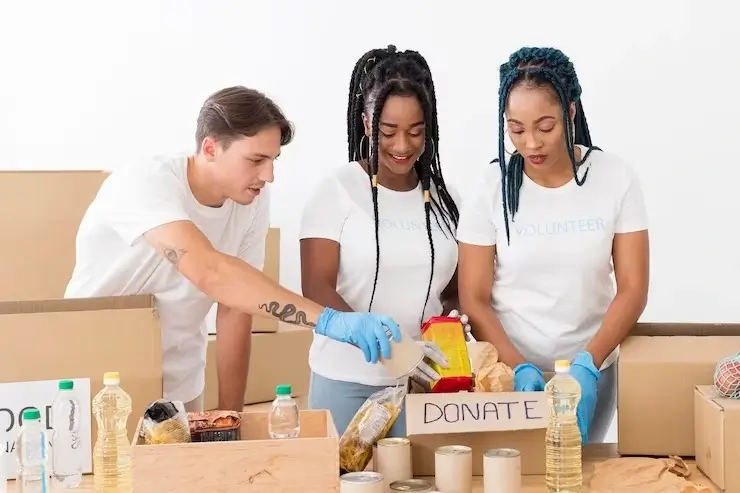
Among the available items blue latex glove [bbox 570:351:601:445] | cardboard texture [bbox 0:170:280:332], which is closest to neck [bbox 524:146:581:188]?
blue latex glove [bbox 570:351:601:445]

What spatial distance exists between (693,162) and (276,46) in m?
1.50

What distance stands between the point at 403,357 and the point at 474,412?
6.1 inches

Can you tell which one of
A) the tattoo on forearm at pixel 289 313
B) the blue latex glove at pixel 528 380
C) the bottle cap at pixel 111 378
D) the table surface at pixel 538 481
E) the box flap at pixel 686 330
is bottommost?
the table surface at pixel 538 481

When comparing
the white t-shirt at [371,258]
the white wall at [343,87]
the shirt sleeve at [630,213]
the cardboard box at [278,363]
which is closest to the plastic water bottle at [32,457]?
the white t-shirt at [371,258]

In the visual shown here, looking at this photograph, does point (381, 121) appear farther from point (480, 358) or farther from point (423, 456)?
point (423, 456)

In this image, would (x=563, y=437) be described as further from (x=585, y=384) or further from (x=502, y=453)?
(x=585, y=384)

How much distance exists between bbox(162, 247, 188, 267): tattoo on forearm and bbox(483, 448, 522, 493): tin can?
0.65m

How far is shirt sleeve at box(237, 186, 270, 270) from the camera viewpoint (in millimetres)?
1970

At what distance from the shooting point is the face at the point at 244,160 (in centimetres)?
175

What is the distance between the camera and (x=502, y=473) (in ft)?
4.51

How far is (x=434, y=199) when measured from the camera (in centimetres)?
200

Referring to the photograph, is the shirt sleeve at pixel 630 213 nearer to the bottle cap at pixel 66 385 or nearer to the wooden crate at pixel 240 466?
the wooden crate at pixel 240 466

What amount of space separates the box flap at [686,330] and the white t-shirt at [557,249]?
10 cm

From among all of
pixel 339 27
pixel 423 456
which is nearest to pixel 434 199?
pixel 423 456
